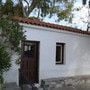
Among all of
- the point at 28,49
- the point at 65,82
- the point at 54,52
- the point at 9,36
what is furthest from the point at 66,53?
the point at 9,36

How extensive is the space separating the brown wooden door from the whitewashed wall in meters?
0.25

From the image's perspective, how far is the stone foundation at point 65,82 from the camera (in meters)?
17.3

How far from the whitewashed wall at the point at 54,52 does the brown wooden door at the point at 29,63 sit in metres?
0.25

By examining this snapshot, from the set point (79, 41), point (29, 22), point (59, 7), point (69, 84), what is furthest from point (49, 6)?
point (29, 22)

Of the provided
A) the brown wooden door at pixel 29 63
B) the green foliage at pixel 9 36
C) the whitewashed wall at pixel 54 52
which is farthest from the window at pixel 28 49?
the green foliage at pixel 9 36

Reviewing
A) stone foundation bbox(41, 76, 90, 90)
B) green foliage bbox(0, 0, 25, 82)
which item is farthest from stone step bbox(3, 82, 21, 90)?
stone foundation bbox(41, 76, 90, 90)

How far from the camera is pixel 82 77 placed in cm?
A: 2058

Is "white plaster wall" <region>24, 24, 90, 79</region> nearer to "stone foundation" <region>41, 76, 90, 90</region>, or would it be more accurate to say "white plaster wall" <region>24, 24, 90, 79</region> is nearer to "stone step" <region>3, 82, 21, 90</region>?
"stone foundation" <region>41, 76, 90, 90</region>

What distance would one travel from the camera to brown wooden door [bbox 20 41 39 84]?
53.9ft

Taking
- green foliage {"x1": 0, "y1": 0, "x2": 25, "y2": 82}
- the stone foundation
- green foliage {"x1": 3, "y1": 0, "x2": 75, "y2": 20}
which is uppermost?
green foliage {"x1": 3, "y1": 0, "x2": 75, "y2": 20}

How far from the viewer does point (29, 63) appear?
16734 mm

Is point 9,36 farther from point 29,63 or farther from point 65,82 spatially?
point 65,82

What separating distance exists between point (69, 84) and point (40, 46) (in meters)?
3.34

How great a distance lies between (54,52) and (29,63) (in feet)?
6.79
